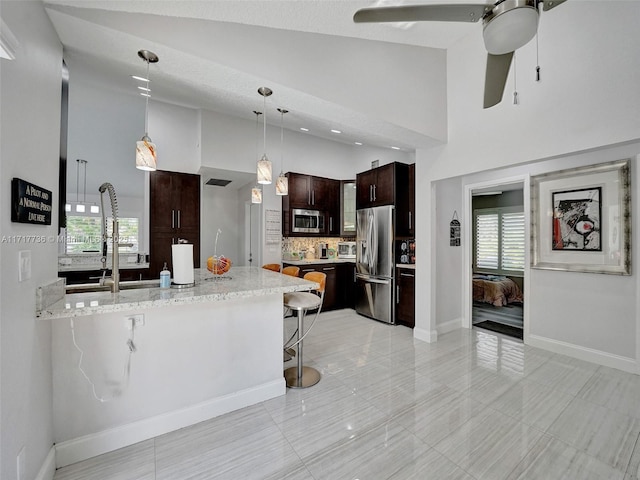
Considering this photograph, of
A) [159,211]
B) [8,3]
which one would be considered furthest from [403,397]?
[159,211]

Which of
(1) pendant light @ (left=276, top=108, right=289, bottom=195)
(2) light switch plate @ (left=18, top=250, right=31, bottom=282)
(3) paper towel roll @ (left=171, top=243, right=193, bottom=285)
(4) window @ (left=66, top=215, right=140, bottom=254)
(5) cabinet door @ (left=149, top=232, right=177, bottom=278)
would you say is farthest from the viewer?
(4) window @ (left=66, top=215, right=140, bottom=254)

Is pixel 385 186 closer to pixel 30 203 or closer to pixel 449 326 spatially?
pixel 449 326

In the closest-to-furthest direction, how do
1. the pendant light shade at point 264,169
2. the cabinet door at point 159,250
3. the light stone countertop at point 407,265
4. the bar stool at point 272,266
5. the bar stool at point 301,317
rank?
the bar stool at point 301,317
the pendant light shade at point 264,169
the light stone countertop at point 407,265
the cabinet door at point 159,250
the bar stool at point 272,266

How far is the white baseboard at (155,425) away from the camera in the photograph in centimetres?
167

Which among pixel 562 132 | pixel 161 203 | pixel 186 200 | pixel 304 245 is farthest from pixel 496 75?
pixel 161 203

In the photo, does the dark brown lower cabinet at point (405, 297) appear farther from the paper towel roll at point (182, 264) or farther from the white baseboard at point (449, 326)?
the paper towel roll at point (182, 264)

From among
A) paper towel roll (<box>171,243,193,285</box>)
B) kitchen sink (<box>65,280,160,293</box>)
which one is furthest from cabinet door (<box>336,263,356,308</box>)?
kitchen sink (<box>65,280,160,293</box>)

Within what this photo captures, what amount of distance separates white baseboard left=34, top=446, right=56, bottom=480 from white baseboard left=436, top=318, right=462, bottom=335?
3.94 metres

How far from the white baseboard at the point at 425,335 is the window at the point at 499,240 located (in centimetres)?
376

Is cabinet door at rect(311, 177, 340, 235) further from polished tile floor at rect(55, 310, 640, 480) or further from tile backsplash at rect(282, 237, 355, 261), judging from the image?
polished tile floor at rect(55, 310, 640, 480)

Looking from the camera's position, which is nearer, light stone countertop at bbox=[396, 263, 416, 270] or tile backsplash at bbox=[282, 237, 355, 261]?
light stone countertop at bbox=[396, 263, 416, 270]

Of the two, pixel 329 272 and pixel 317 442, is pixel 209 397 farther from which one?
pixel 329 272

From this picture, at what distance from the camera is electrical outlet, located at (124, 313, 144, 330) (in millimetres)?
1791

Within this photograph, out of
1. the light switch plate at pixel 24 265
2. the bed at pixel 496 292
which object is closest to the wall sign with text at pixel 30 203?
the light switch plate at pixel 24 265
